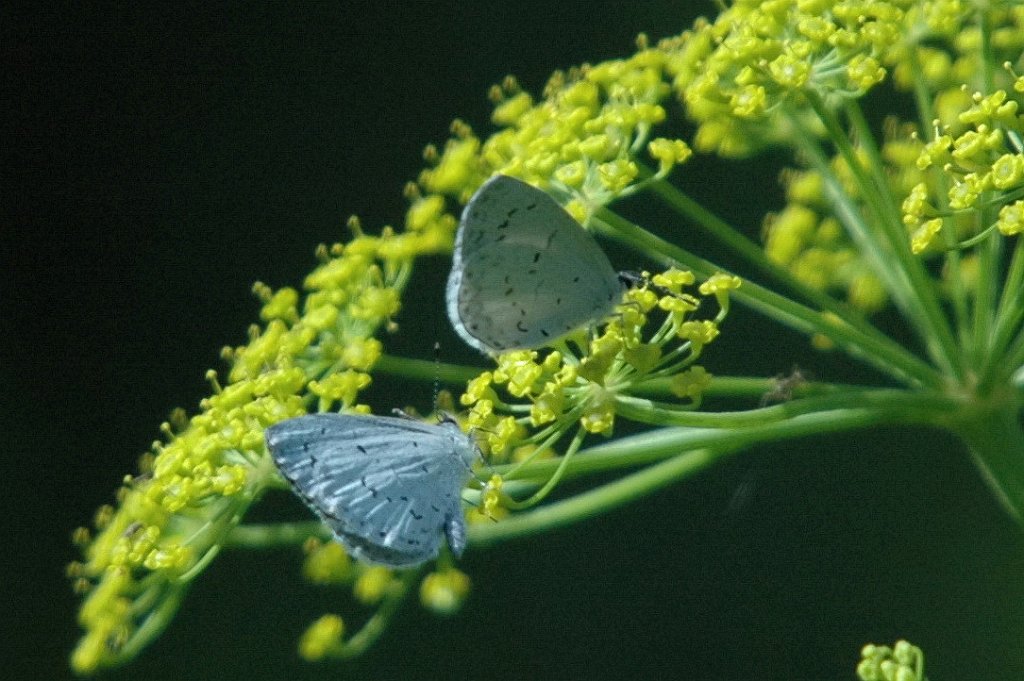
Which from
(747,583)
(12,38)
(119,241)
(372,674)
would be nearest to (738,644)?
(747,583)

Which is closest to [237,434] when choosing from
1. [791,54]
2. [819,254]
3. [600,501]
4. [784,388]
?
[600,501]

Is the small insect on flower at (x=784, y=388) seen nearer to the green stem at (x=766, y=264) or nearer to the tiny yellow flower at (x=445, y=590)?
the green stem at (x=766, y=264)

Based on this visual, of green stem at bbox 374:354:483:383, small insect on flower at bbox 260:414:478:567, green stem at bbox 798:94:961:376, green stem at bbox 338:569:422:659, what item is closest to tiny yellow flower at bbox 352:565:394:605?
green stem at bbox 338:569:422:659

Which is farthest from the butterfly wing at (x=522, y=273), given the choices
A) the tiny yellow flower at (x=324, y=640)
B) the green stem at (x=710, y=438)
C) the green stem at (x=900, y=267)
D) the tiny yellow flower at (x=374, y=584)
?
the tiny yellow flower at (x=324, y=640)

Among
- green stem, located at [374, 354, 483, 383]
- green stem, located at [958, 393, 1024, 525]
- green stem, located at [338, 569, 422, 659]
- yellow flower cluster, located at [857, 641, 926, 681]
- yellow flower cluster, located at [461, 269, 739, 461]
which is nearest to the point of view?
yellow flower cluster, located at [857, 641, 926, 681]

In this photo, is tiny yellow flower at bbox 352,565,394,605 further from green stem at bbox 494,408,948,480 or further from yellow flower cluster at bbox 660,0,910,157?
yellow flower cluster at bbox 660,0,910,157

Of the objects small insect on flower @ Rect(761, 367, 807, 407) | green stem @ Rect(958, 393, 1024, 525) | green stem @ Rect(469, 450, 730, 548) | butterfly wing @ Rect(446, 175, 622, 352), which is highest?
butterfly wing @ Rect(446, 175, 622, 352)

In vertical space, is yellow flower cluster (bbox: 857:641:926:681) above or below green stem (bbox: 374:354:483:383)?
below
